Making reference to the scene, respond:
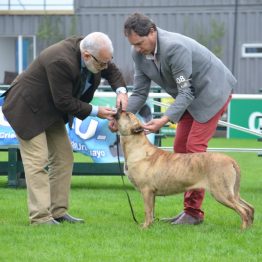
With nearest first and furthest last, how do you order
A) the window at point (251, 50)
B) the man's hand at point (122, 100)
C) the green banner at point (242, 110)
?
the man's hand at point (122, 100), the green banner at point (242, 110), the window at point (251, 50)

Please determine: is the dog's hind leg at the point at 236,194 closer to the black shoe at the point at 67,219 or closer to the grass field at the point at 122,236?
the grass field at the point at 122,236

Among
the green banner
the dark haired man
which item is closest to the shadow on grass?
the dark haired man

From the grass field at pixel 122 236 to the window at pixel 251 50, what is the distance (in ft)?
60.7

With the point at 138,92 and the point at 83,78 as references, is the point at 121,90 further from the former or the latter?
the point at 83,78

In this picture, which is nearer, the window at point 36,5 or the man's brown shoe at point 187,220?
the man's brown shoe at point 187,220

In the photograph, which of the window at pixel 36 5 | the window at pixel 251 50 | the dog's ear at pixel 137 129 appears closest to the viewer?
the dog's ear at pixel 137 129

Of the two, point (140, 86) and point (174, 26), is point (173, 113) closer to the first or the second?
point (140, 86)

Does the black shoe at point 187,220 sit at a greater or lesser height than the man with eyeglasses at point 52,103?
lesser

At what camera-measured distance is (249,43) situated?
27.1m

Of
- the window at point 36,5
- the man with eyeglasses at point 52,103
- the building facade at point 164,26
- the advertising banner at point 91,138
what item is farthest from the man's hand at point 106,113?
the window at point 36,5

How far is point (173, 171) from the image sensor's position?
689 cm

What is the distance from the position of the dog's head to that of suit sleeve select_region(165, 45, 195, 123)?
0.29 meters

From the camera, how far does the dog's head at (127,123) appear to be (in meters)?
6.91

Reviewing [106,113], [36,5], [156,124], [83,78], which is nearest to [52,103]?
[83,78]
